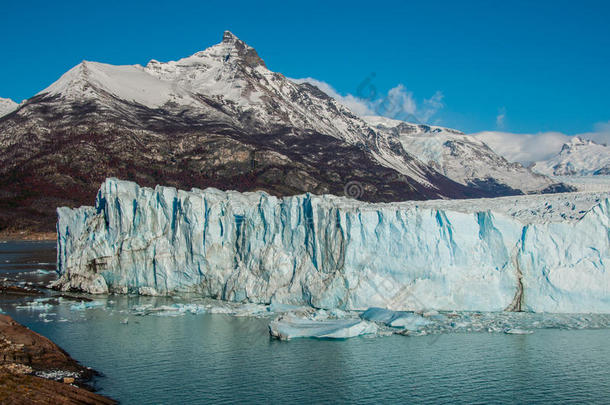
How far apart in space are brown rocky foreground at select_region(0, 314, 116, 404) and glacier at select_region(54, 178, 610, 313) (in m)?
12.9

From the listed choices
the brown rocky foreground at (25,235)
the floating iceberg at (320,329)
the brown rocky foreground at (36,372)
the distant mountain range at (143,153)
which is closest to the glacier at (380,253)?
the floating iceberg at (320,329)

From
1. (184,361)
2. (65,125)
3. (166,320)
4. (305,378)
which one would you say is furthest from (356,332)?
(65,125)

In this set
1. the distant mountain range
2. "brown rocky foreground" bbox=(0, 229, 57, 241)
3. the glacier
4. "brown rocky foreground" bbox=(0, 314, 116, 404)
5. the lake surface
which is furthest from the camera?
the distant mountain range

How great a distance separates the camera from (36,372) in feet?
54.9

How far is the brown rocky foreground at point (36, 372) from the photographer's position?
14219 mm

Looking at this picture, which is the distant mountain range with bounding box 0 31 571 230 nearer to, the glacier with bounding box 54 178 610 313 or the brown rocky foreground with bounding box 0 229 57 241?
the brown rocky foreground with bounding box 0 229 57 241

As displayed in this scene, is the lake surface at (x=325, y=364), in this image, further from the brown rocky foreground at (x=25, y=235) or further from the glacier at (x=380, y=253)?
the brown rocky foreground at (x=25, y=235)

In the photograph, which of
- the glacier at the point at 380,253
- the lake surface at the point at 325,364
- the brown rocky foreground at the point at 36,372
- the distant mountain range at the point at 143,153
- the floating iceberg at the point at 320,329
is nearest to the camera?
the brown rocky foreground at the point at 36,372

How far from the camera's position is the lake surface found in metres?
17.0

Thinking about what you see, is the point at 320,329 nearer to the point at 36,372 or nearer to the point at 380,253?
the point at 380,253

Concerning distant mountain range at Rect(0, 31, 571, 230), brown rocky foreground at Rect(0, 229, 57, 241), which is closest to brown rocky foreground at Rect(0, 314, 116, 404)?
brown rocky foreground at Rect(0, 229, 57, 241)

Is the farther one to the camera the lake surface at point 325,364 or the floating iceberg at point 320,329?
the floating iceberg at point 320,329

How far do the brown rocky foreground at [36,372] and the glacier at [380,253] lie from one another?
508 inches

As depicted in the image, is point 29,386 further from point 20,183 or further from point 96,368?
point 20,183
